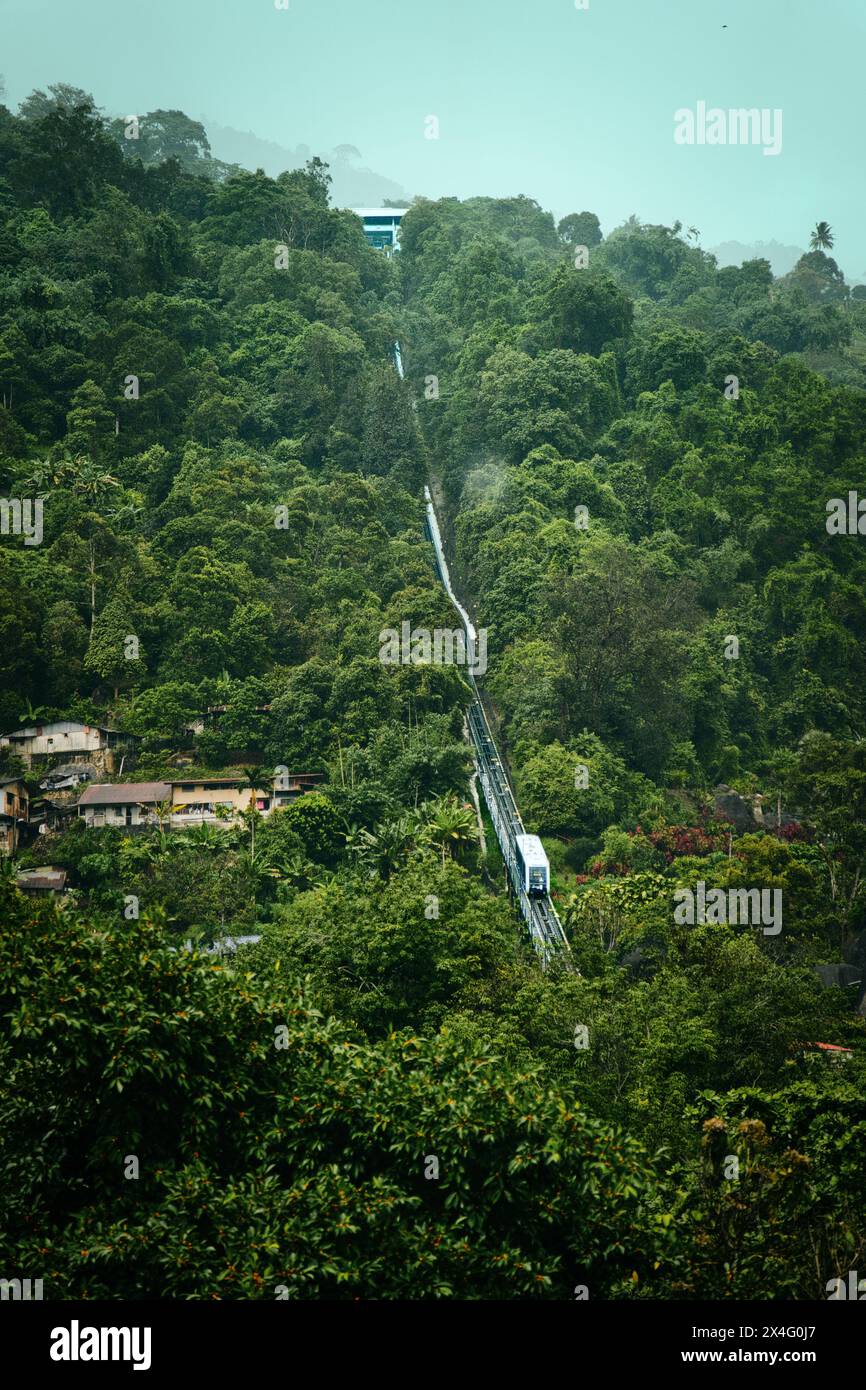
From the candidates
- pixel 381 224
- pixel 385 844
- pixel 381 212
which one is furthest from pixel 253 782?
pixel 381 212

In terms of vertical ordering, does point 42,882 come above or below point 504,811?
below

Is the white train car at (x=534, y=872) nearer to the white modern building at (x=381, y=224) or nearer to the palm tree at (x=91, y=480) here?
the palm tree at (x=91, y=480)

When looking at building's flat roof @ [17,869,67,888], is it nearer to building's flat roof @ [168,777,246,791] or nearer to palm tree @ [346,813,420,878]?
building's flat roof @ [168,777,246,791]

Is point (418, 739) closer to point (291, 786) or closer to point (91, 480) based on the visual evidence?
point (291, 786)

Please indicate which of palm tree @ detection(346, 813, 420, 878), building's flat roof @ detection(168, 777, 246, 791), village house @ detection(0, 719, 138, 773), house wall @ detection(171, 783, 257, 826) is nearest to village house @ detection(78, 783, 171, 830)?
house wall @ detection(171, 783, 257, 826)

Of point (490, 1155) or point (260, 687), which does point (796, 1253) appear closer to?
point (490, 1155)
